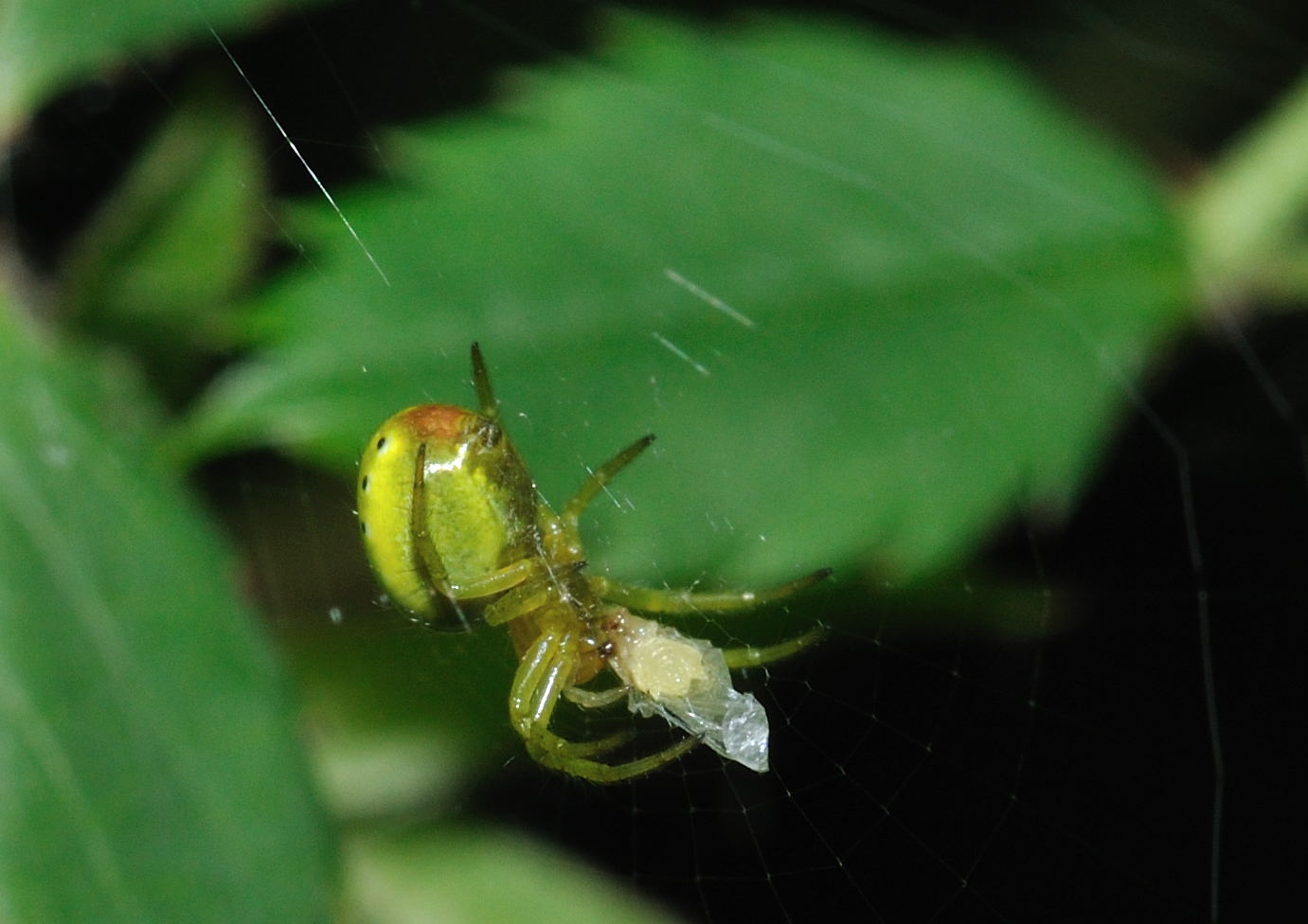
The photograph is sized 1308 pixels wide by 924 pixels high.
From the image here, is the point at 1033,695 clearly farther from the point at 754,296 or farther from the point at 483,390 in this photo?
the point at 483,390

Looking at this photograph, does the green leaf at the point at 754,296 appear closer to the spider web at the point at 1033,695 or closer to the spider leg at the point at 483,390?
the spider web at the point at 1033,695

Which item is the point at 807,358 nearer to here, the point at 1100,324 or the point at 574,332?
the point at 574,332

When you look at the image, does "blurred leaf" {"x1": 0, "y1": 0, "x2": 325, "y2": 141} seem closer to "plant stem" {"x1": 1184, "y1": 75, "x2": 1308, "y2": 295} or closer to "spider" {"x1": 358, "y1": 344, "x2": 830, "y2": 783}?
"spider" {"x1": 358, "y1": 344, "x2": 830, "y2": 783}

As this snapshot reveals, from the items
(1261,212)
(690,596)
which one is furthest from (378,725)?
(1261,212)

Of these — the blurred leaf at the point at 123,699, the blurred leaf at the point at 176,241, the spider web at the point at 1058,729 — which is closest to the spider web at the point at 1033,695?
the spider web at the point at 1058,729

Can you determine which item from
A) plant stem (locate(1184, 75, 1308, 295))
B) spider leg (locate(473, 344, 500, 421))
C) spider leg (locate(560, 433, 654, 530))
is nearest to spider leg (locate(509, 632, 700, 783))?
spider leg (locate(560, 433, 654, 530))

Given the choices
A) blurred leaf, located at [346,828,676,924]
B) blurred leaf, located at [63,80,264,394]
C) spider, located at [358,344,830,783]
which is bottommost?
blurred leaf, located at [346,828,676,924]

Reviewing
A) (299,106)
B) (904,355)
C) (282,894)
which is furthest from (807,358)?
(282,894)
